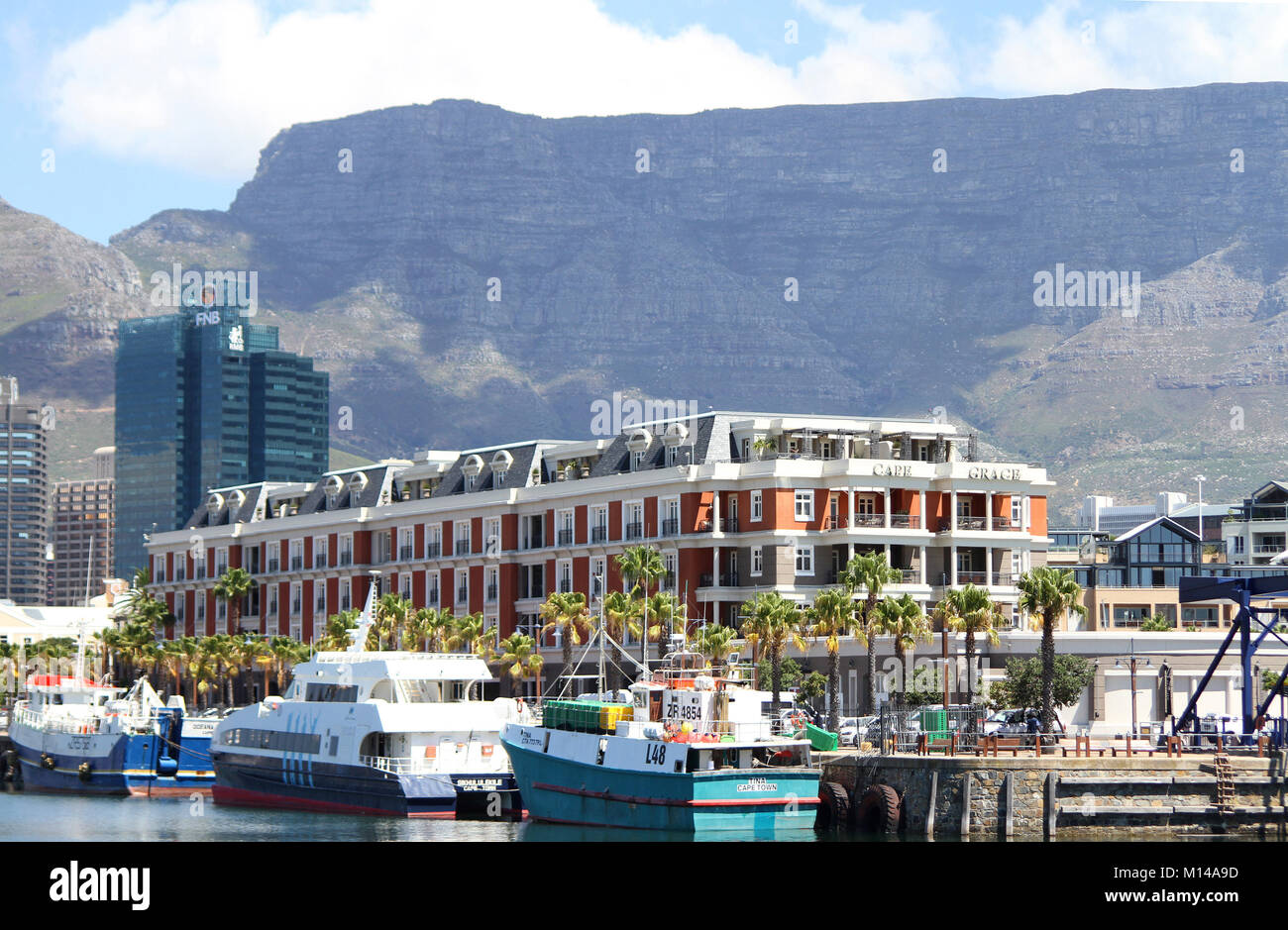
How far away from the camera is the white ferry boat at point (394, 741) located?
8925cm

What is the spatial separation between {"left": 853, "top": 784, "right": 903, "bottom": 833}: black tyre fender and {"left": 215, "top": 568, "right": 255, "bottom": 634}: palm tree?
94006 millimetres

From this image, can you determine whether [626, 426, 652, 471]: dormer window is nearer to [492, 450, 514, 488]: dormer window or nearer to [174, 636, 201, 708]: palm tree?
[492, 450, 514, 488]: dormer window

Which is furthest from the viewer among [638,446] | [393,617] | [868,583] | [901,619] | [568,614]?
[638,446]

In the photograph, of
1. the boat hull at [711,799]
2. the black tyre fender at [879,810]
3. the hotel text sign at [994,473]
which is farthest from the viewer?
the hotel text sign at [994,473]

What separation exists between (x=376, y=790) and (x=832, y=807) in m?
24.2

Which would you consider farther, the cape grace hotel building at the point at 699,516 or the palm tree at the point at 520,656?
the cape grace hotel building at the point at 699,516

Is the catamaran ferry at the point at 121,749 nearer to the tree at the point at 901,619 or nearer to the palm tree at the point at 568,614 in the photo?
the palm tree at the point at 568,614

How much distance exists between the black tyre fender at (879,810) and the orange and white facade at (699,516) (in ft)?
A: 138

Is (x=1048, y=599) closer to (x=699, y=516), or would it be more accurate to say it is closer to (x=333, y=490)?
(x=699, y=516)

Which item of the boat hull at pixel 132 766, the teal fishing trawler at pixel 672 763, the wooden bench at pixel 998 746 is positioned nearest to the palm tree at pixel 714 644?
the teal fishing trawler at pixel 672 763

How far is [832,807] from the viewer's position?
76562 mm

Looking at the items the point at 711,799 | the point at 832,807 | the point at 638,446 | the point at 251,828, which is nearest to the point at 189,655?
the point at 638,446
